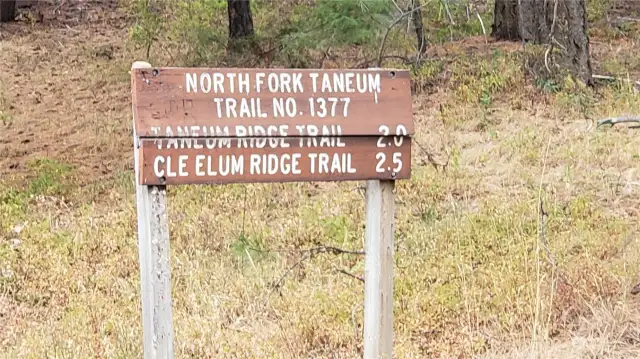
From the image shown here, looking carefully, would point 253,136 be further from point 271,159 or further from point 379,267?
point 379,267

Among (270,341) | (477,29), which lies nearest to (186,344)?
(270,341)

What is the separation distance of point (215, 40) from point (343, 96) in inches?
397

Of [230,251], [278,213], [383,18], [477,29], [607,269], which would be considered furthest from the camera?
[477,29]

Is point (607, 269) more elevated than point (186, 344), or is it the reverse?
point (607, 269)

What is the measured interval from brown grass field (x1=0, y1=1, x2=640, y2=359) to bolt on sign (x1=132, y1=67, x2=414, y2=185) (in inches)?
44.4

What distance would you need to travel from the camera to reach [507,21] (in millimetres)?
12930

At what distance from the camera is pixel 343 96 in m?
3.48

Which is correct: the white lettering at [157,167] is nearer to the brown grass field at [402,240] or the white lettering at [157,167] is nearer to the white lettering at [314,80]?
the white lettering at [314,80]

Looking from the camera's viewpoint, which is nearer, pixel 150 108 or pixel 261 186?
pixel 150 108

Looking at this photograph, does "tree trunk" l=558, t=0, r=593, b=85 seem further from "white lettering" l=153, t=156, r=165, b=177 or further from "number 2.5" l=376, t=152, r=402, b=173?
"white lettering" l=153, t=156, r=165, b=177

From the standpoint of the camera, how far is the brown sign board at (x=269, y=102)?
329 centimetres

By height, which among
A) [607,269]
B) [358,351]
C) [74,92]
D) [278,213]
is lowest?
[358,351]

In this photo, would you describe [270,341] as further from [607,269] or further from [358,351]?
[607,269]

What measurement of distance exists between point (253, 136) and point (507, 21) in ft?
34.2
